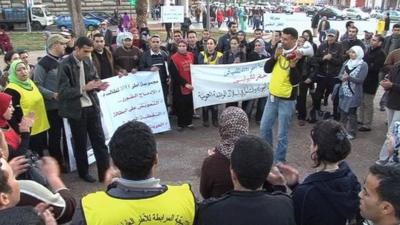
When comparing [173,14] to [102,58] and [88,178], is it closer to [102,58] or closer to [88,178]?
[102,58]

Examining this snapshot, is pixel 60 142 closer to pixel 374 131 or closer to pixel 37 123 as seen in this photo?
pixel 37 123

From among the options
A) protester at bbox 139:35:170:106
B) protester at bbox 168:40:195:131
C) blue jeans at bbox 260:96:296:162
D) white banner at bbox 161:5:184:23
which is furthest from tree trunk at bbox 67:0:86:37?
blue jeans at bbox 260:96:296:162

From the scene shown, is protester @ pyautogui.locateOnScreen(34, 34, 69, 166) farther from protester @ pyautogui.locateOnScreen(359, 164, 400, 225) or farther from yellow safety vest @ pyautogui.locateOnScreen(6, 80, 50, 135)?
protester @ pyautogui.locateOnScreen(359, 164, 400, 225)

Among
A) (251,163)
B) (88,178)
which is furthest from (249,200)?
(88,178)

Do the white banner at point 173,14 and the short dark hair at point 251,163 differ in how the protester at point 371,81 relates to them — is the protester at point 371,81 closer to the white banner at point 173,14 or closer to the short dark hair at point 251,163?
the short dark hair at point 251,163

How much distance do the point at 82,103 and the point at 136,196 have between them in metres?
3.63

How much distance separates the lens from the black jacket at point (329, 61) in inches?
337

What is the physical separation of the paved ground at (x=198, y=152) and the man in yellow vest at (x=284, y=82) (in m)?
0.86

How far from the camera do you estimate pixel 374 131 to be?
27.5 ft

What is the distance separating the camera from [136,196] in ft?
7.11

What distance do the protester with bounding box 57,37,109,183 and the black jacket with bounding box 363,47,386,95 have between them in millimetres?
4830

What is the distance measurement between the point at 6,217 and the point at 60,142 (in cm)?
497

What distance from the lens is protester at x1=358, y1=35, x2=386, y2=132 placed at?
812 cm

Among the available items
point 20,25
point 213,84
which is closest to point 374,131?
point 213,84
